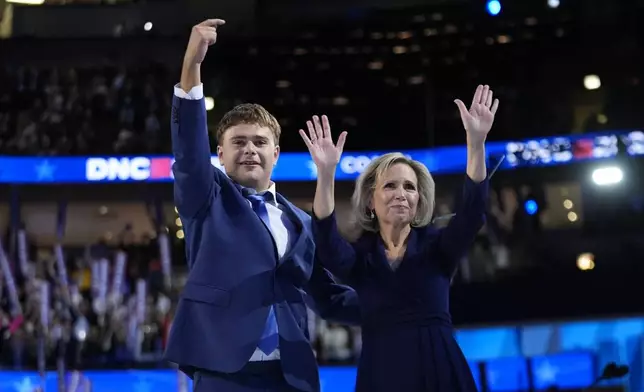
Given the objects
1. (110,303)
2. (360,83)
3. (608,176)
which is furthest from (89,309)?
(608,176)

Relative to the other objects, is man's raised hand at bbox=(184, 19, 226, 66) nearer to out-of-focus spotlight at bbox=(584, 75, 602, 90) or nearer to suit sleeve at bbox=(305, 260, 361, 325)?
suit sleeve at bbox=(305, 260, 361, 325)

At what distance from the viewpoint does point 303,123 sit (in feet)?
38.5

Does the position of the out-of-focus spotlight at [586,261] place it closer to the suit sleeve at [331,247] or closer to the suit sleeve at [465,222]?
the suit sleeve at [465,222]

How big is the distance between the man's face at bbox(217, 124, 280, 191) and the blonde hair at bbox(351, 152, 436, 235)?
27 cm

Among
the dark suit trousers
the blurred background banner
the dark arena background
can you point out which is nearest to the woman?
the dark suit trousers

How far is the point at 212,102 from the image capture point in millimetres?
11727

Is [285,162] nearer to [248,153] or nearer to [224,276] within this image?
[248,153]

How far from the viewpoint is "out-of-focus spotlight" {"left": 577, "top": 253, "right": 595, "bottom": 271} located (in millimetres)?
8906

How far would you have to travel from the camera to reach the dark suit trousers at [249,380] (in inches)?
77.3

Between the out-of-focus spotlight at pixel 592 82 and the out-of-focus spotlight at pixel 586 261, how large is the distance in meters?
3.53

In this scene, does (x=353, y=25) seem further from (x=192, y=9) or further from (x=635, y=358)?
(x=635, y=358)

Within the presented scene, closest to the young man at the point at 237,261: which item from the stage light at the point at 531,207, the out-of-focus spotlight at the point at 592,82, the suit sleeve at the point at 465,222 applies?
the suit sleeve at the point at 465,222

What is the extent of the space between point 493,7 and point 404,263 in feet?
35.9

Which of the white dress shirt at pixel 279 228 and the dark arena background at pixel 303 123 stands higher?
the dark arena background at pixel 303 123
